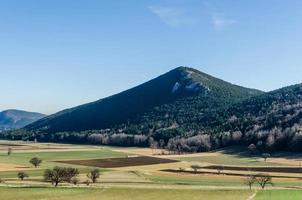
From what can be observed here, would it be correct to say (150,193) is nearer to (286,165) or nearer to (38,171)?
(38,171)

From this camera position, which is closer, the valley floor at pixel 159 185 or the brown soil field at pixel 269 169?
the valley floor at pixel 159 185

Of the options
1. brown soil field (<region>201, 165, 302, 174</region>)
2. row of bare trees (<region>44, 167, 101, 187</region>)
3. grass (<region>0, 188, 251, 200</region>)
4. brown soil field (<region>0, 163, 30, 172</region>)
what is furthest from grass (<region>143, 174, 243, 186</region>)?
brown soil field (<region>0, 163, 30, 172</region>)

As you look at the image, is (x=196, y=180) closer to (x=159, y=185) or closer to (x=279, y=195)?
(x=159, y=185)

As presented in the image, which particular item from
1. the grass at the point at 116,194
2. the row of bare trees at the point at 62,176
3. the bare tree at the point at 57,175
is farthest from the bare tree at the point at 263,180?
the bare tree at the point at 57,175

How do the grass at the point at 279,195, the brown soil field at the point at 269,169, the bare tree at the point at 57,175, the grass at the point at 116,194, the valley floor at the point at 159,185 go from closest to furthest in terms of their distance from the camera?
the grass at the point at 279,195 → the grass at the point at 116,194 → the valley floor at the point at 159,185 → the bare tree at the point at 57,175 → the brown soil field at the point at 269,169

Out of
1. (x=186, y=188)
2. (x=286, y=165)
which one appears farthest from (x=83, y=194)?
(x=286, y=165)

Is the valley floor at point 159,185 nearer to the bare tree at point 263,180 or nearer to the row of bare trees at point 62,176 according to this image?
the bare tree at point 263,180

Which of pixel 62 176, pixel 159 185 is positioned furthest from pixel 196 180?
pixel 62 176
